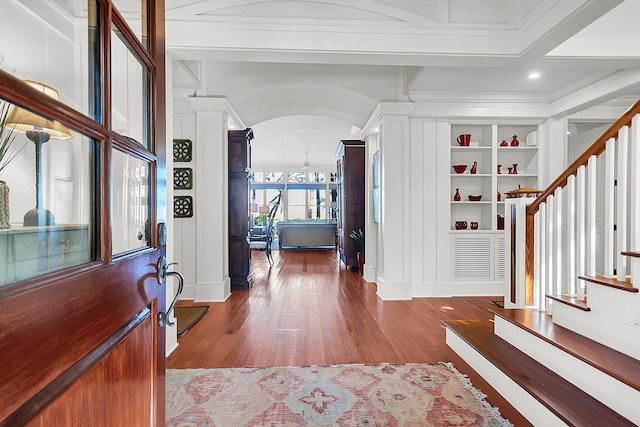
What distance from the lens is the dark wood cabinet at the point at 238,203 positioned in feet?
16.4

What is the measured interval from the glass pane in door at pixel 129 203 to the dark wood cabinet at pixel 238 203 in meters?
3.96

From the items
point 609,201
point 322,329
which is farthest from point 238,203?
point 609,201

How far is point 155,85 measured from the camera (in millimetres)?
1147

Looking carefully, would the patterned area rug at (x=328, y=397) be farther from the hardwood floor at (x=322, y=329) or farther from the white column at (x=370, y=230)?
the white column at (x=370, y=230)

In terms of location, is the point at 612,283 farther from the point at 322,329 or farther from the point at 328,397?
the point at 322,329

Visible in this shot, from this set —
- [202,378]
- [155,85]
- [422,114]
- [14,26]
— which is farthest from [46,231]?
[422,114]

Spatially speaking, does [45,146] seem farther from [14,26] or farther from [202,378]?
[202,378]

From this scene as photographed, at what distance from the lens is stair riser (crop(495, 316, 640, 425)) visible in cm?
156

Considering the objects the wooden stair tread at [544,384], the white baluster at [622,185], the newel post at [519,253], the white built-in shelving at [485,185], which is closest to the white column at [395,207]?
the white built-in shelving at [485,185]

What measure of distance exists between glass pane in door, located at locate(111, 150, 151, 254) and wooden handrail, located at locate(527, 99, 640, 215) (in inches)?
95.1

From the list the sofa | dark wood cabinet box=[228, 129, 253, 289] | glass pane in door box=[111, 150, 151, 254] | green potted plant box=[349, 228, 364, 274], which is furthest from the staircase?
Result: the sofa

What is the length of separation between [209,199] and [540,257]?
354 centimetres

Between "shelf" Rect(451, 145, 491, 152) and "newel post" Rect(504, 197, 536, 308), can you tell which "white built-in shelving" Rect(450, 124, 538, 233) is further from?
"newel post" Rect(504, 197, 536, 308)

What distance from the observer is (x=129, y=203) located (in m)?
1.00
